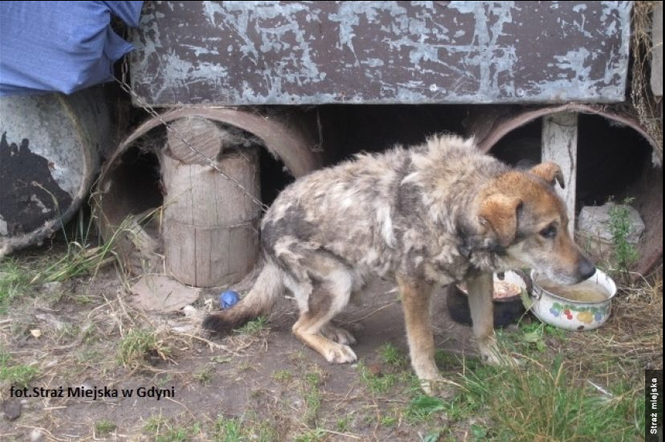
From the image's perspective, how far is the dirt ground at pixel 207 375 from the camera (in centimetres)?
427

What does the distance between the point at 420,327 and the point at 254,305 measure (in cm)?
115

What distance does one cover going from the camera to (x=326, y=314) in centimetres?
490

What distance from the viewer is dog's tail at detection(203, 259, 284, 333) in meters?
5.11

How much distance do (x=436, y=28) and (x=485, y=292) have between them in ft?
5.72

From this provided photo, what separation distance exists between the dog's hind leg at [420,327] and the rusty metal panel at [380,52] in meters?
1.49

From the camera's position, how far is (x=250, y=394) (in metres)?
4.57

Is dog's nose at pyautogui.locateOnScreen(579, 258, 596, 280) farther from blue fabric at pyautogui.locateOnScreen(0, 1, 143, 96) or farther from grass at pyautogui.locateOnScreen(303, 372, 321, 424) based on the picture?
blue fabric at pyautogui.locateOnScreen(0, 1, 143, 96)

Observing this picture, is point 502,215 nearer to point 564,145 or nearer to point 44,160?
point 564,145

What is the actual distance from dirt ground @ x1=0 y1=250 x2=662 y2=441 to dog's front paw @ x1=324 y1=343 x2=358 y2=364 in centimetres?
5

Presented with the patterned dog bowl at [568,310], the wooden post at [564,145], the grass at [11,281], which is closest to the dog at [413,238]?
the patterned dog bowl at [568,310]

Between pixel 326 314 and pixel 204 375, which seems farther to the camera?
pixel 326 314

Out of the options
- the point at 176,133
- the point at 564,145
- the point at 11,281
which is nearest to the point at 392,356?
the point at 564,145

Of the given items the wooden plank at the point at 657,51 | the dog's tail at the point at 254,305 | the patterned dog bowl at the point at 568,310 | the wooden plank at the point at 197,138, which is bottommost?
the patterned dog bowl at the point at 568,310

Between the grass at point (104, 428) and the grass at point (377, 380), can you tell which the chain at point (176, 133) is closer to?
the grass at point (377, 380)
